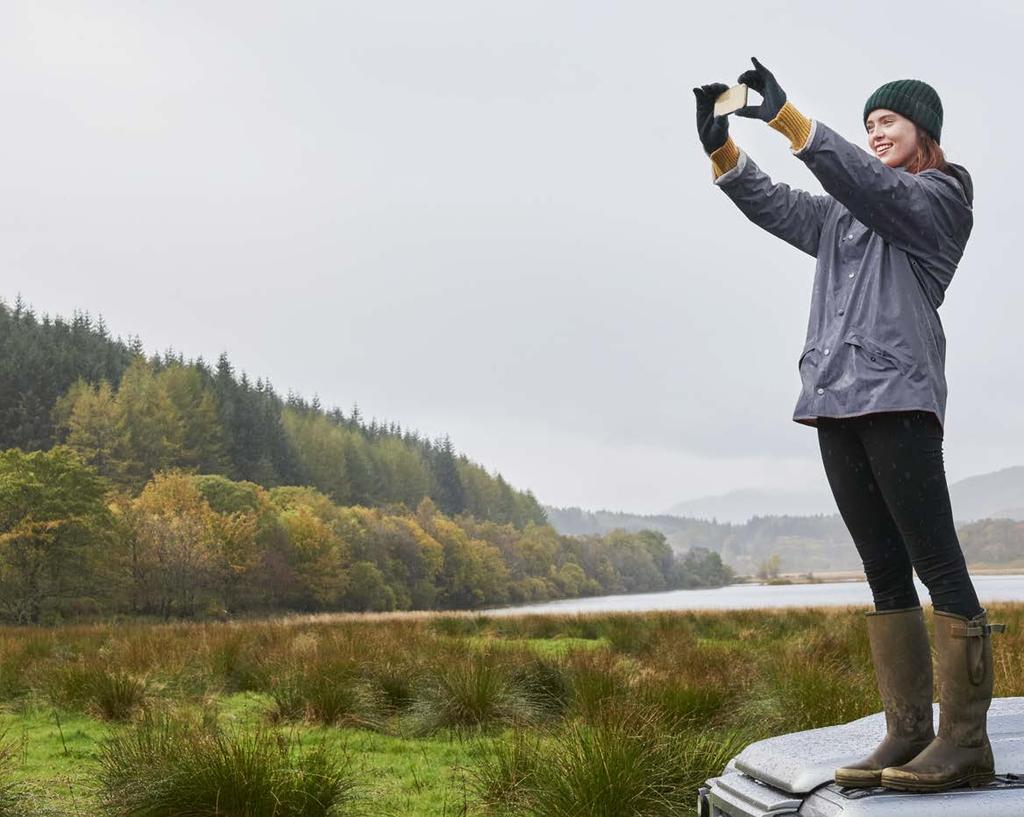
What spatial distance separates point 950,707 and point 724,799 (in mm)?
507

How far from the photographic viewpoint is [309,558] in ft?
178

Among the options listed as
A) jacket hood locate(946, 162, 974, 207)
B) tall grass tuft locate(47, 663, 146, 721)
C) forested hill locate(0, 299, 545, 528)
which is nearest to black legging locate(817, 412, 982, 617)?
jacket hood locate(946, 162, 974, 207)

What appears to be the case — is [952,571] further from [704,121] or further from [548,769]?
[548,769]

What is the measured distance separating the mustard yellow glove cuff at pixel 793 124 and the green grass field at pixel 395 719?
Result: 7.56 ft

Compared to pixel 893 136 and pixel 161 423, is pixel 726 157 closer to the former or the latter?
pixel 893 136

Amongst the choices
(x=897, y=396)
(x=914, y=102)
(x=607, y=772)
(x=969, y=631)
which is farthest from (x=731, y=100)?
(x=607, y=772)

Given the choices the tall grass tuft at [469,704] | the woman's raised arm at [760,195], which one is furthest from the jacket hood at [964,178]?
the tall grass tuft at [469,704]

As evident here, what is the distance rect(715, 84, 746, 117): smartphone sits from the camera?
2.25 meters

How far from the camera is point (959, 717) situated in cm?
196

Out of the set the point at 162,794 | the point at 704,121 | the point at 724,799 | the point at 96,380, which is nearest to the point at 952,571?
the point at 724,799

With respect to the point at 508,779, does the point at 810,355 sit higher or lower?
higher

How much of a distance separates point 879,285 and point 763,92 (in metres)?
0.52

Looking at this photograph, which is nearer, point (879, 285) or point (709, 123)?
point (879, 285)

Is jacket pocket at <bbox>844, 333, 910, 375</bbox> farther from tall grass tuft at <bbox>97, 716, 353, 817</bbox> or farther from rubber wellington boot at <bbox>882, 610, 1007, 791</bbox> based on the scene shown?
tall grass tuft at <bbox>97, 716, 353, 817</bbox>
